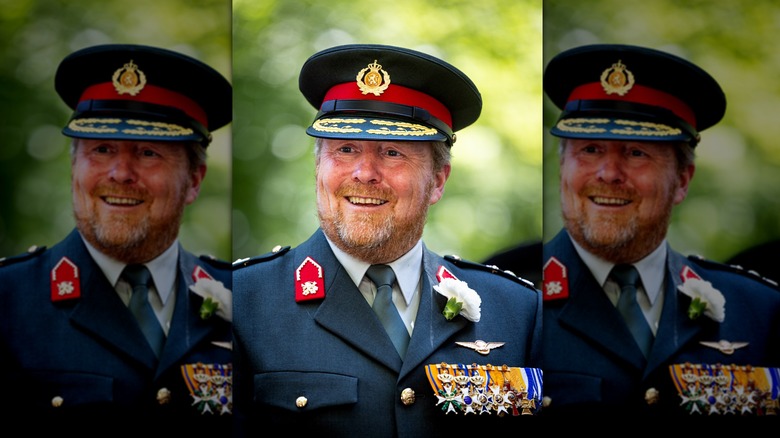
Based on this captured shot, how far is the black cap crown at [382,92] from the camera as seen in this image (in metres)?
6.59

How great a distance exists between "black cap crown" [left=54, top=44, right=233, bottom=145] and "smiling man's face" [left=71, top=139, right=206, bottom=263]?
0.10 meters

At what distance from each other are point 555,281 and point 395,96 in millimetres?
1667

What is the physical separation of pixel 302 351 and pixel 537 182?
6.41ft

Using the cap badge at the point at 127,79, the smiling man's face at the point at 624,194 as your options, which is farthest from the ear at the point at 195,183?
the smiling man's face at the point at 624,194

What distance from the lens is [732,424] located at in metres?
6.69

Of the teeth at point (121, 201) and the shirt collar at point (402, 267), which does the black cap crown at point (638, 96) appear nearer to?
the shirt collar at point (402, 267)

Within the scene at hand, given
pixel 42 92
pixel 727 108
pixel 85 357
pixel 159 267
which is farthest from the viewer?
pixel 727 108

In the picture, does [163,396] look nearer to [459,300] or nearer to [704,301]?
[459,300]

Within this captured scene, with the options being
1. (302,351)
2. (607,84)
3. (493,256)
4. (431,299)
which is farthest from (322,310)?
(607,84)

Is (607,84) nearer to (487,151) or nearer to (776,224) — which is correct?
(487,151)

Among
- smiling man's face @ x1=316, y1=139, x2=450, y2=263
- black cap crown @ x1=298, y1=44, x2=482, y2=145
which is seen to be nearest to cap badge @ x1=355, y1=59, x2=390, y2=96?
black cap crown @ x1=298, y1=44, x2=482, y2=145

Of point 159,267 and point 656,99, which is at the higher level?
point 656,99

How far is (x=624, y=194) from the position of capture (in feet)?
22.2

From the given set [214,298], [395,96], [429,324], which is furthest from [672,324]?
[214,298]
